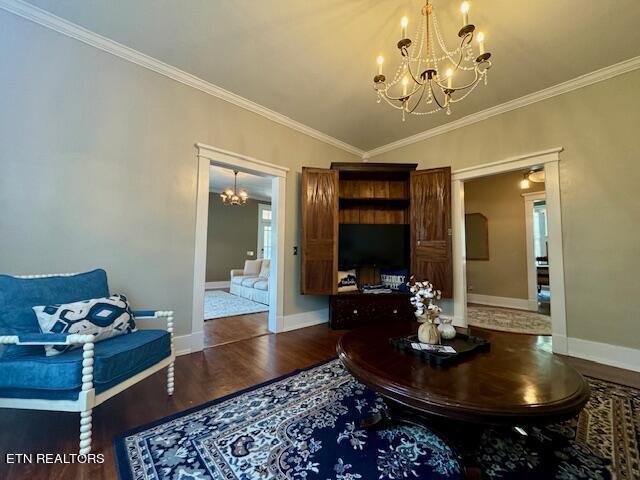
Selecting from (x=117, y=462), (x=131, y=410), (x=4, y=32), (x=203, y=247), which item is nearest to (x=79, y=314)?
(x=131, y=410)

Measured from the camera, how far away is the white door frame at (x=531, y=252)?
16.0 ft

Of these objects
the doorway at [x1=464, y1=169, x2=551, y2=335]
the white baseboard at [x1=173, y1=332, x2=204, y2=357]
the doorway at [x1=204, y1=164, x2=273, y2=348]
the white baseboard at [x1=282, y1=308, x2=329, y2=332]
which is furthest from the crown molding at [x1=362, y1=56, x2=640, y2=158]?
the white baseboard at [x1=173, y1=332, x2=204, y2=357]

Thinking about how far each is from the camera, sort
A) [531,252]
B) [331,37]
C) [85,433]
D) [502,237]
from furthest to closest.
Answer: [502,237] < [531,252] < [331,37] < [85,433]

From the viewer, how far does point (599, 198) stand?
2.55 meters

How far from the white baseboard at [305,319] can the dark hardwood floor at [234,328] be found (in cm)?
31

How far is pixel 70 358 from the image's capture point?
4.33ft

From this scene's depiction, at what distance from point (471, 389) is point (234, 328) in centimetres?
312

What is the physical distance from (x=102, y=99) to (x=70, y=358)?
2.18m

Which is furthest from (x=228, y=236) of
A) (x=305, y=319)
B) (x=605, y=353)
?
(x=605, y=353)

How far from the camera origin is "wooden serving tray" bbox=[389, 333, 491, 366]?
4.45 ft

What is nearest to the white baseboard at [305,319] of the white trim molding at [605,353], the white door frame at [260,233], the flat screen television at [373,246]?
the flat screen television at [373,246]

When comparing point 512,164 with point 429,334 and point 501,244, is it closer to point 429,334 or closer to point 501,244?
point 429,334

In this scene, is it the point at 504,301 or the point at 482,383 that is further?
the point at 504,301

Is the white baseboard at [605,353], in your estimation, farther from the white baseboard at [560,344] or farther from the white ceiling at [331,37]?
the white ceiling at [331,37]
